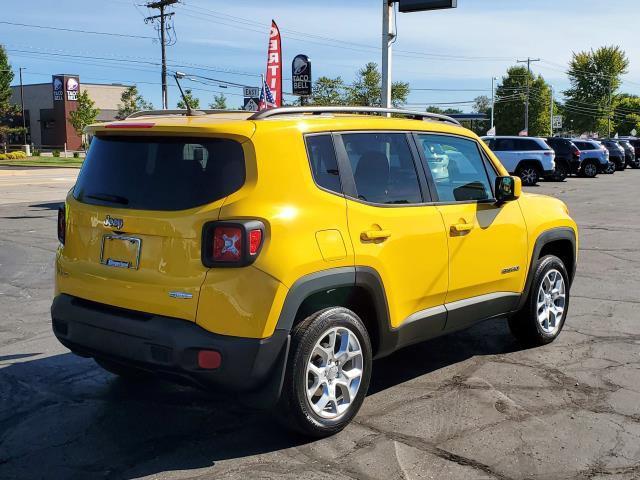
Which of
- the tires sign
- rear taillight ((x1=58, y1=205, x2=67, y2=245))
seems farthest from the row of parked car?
rear taillight ((x1=58, y1=205, x2=67, y2=245))

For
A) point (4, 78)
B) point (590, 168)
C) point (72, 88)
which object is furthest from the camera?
point (72, 88)

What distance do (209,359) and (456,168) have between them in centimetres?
247

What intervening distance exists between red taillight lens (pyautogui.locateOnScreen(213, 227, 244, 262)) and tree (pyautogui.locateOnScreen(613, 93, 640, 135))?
92.6m

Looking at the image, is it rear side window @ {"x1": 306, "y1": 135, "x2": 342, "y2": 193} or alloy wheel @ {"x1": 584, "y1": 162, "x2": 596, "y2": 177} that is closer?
rear side window @ {"x1": 306, "y1": 135, "x2": 342, "y2": 193}

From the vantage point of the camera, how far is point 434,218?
14.6 feet

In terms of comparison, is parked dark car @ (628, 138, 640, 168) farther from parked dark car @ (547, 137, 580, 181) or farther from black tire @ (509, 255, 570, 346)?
black tire @ (509, 255, 570, 346)

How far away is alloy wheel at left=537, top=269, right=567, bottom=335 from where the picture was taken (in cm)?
562

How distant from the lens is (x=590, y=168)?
3328 cm

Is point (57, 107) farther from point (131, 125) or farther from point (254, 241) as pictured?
point (254, 241)

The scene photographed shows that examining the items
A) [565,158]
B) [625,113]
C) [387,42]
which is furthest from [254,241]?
[625,113]

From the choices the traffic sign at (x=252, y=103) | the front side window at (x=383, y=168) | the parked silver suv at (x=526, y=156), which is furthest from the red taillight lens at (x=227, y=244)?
the parked silver suv at (x=526, y=156)

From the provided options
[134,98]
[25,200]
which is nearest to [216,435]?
[25,200]

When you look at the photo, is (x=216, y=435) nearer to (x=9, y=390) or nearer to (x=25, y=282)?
(x=9, y=390)

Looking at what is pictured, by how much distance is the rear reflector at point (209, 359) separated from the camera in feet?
11.1
